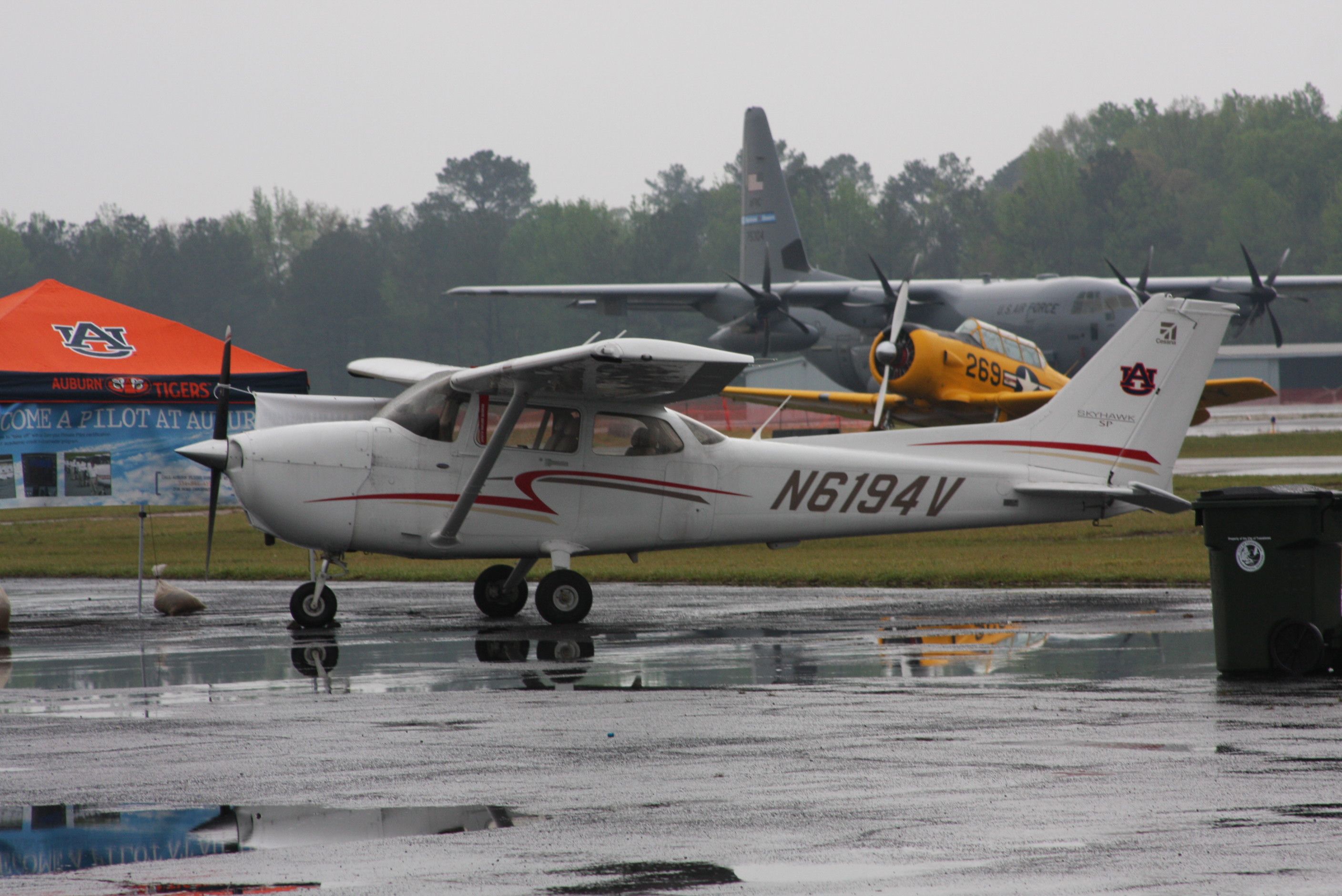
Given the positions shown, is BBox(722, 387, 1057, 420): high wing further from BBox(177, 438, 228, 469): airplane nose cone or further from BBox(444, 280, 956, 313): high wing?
BBox(177, 438, 228, 469): airplane nose cone

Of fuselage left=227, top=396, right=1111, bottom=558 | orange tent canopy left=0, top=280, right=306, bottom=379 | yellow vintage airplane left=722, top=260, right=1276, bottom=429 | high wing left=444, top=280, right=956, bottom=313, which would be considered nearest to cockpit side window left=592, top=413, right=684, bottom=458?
fuselage left=227, top=396, right=1111, bottom=558

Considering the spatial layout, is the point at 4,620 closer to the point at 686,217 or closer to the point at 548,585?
the point at 548,585

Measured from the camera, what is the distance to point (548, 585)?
12852mm

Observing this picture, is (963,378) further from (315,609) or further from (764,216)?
(764,216)

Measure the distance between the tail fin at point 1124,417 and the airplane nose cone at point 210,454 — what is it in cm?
626

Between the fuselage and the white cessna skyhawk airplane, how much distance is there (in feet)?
0.05

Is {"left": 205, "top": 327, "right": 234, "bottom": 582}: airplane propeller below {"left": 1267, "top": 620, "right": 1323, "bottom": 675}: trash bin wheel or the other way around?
the other way around

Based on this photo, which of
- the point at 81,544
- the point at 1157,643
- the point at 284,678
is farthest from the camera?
the point at 81,544

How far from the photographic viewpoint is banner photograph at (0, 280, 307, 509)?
15.1 metres

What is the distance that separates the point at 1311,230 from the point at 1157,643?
393 feet

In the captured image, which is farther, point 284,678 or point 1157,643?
point 1157,643

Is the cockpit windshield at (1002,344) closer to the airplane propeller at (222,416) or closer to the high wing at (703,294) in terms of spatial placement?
the high wing at (703,294)

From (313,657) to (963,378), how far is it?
20.8 m

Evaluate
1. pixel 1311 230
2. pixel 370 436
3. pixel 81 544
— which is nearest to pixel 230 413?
pixel 370 436
